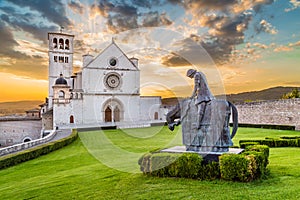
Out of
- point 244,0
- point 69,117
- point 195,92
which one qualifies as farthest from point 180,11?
point 69,117

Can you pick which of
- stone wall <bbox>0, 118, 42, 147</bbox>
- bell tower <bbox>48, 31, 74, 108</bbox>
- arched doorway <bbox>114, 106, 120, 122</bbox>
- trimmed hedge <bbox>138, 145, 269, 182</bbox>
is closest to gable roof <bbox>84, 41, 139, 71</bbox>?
arched doorway <bbox>114, 106, 120, 122</bbox>

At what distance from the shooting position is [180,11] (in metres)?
15.2

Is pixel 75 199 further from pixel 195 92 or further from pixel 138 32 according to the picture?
pixel 138 32

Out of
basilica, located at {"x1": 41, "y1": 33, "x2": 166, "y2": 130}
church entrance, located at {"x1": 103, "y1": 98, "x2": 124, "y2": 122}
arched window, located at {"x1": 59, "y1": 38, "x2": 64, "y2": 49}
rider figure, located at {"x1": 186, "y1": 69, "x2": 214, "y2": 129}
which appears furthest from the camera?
arched window, located at {"x1": 59, "y1": 38, "x2": 64, "y2": 49}

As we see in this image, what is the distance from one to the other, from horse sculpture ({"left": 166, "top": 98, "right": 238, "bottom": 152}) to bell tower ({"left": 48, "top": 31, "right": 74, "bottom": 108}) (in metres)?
43.1

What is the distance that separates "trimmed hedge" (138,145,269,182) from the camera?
6262 mm

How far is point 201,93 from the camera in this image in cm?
774

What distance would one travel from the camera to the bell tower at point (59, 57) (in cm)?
4722

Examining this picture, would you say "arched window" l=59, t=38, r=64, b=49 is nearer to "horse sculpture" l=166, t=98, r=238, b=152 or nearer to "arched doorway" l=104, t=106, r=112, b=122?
"arched doorway" l=104, t=106, r=112, b=122

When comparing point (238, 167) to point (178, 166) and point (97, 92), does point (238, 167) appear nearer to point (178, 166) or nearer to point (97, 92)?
point (178, 166)

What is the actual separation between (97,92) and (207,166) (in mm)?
36487

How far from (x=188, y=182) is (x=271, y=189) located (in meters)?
1.94

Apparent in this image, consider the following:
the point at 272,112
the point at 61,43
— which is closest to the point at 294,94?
the point at 272,112

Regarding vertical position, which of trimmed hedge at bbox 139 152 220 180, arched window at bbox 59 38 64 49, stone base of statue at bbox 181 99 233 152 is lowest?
trimmed hedge at bbox 139 152 220 180
